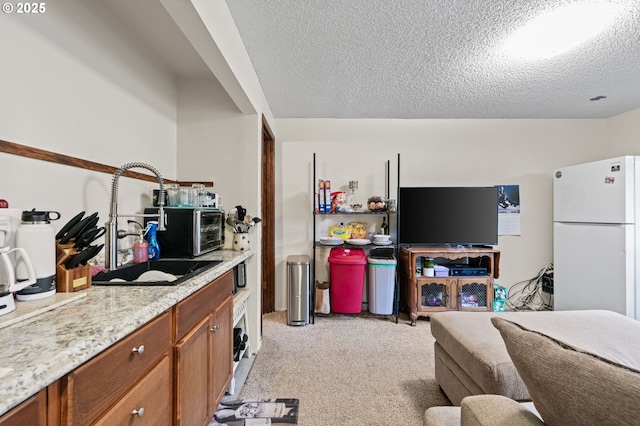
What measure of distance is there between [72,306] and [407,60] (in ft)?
8.29

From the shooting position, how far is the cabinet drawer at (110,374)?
2.04 ft

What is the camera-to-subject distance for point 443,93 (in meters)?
2.88

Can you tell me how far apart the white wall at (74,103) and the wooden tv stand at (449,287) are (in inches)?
107

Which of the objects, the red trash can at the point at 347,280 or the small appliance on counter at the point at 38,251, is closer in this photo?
the small appliance on counter at the point at 38,251

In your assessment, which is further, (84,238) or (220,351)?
(220,351)

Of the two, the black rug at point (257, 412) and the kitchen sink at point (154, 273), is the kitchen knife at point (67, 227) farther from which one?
the black rug at point (257, 412)

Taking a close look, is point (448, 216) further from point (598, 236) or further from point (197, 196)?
point (197, 196)

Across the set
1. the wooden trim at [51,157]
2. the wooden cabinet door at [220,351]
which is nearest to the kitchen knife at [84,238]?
the wooden trim at [51,157]

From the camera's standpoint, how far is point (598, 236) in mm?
2887

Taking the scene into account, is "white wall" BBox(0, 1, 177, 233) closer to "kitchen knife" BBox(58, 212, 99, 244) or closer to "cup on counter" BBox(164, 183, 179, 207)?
"cup on counter" BBox(164, 183, 179, 207)

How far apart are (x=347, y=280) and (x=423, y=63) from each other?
2191 mm

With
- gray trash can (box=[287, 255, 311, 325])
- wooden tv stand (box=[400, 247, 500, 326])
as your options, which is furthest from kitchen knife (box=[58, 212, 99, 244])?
wooden tv stand (box=[400, 247, 500, 326])

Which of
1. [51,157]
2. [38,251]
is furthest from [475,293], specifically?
[51,157]

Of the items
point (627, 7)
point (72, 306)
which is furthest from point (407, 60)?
point (72, 306)
